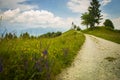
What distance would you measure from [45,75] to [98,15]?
72.0 m

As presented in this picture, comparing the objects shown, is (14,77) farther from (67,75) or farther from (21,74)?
(67,75)

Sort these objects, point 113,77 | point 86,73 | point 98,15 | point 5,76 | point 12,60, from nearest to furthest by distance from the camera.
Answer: point 5,76
point 12,60
point 113,77
point 86,73
point 98,15

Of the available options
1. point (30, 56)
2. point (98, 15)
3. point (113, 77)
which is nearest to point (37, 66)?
point (30, 56)

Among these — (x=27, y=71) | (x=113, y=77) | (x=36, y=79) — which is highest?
(x=27, y=71)

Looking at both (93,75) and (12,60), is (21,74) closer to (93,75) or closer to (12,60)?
(12,60)

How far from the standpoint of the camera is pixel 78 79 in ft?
20.7

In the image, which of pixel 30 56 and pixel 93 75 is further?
pixel 93 75

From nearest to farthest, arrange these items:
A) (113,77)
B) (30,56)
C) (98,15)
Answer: (30,56)
(113,77)
(98,15)

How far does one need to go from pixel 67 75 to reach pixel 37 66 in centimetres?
204

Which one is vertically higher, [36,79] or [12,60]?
[12,60]

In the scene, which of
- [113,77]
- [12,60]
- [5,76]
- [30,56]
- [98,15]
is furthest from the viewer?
[98,15]

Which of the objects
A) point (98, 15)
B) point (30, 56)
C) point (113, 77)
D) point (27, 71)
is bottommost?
point (113, 77)

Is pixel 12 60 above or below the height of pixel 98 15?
below

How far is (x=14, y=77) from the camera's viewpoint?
4824 mm
